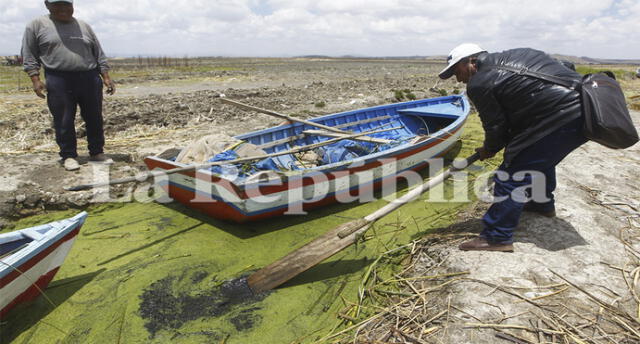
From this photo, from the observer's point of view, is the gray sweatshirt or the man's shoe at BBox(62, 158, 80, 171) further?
the man's shoe at BBox(62, 158, 80, 171)

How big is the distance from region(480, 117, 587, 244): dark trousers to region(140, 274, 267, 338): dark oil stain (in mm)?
2632

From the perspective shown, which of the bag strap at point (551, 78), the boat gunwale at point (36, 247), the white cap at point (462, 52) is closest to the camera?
the boat gunwale at point (36, 247)

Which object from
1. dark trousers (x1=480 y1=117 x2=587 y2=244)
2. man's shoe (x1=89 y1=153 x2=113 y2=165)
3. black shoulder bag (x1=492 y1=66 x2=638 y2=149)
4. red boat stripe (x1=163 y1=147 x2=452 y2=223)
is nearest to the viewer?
black shoulder bag (x1=492 y1=66 x2=638 y2=149)

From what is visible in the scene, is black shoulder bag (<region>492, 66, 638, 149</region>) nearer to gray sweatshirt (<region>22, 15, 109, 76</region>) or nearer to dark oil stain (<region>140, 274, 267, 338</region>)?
dark oil stain (<region>140, 274, 267, 338</region>)

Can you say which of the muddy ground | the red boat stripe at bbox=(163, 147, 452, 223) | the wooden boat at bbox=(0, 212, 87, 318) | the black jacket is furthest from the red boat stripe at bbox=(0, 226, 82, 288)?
the black jacket

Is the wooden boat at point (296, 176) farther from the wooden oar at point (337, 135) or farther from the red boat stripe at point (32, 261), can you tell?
the red boat stripe at point (32, 261)

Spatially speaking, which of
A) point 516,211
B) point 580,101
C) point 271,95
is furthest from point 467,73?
point 271,95

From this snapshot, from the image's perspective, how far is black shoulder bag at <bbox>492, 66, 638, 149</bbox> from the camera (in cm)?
304

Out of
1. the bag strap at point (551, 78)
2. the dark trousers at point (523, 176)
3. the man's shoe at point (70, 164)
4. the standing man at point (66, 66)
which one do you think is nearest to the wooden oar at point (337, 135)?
the dark trousers at point (523, 176)

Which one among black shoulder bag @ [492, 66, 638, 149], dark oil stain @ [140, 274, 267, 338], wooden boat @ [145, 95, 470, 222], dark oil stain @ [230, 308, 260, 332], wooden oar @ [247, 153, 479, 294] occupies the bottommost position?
dark oil stain @ [230, 308, 260, 332]

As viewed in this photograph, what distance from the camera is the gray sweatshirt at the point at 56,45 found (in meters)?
5.11

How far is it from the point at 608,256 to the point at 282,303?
11.3 ft

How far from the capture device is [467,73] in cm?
373

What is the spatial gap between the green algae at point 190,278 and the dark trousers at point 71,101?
1350 mm
